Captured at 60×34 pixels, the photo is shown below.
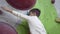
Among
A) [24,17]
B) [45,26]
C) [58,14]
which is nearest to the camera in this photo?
[24,17]

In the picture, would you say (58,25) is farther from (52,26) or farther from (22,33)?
(22,33)

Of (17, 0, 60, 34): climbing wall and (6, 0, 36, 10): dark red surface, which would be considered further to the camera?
(17, 0, 60, 34): climbing wall

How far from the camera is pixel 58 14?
4.09 ft

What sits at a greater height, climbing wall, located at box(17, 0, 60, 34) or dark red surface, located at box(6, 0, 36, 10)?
dark red surface, located at box(6, 0, 36, 10)

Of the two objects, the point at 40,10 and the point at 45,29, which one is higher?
the point at 40,10

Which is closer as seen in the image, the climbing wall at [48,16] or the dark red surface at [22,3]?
the dark red surface at [22,3]

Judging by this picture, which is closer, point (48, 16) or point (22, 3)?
point (22, 3)

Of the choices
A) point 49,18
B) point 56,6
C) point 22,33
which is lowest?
point 22,33

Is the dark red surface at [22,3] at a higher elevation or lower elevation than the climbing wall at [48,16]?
higher

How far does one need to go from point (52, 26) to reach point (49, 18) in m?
0.07

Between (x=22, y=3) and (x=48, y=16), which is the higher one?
(x=22, y=3)

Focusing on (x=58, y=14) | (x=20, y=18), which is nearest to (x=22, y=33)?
(x=20, y=18)

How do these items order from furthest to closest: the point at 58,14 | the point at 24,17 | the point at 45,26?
the point at 58,14, the point at 45,26, the point at 24,17

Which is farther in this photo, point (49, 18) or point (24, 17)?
point (49, 18)
